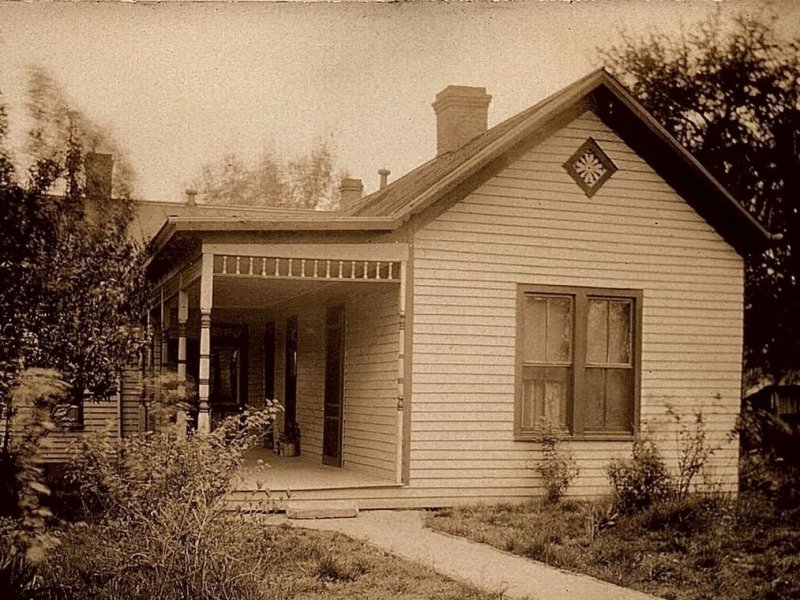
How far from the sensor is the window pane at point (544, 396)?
476 inches

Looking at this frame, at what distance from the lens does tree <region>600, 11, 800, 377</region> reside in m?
11.1

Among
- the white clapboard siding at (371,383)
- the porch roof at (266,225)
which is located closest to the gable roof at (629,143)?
the porch roof at (266,225)

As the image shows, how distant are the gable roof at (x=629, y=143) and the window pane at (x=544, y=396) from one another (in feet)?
8.73

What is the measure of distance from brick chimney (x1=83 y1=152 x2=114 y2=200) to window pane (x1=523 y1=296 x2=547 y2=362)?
5.44 metres

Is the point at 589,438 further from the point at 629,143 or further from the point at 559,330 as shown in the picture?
the point at 629,143

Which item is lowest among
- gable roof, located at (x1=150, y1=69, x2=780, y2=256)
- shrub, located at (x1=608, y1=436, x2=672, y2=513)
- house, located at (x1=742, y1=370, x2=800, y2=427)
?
shrub, located at (x1=608, y1=436, x2=672, y2=513)

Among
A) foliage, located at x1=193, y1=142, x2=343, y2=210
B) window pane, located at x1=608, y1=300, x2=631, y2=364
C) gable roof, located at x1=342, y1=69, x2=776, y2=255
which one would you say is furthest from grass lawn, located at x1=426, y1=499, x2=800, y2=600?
foliage, located at x1=193, y1=142, x2=343, y2=210

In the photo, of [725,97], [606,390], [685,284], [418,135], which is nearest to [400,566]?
[606,390]

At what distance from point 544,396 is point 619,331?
1.40 meters

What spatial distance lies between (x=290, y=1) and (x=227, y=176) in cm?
3387

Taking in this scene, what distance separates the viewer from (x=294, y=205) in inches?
1591

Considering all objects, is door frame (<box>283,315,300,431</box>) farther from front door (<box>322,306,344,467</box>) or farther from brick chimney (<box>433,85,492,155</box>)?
brick chimney (<box>433,85,492,155</box>)

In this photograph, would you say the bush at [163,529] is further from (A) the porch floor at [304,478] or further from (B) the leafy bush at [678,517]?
(B) the leafy bush at [678,517]

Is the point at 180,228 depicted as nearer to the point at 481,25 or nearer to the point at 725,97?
the point at 481,25
